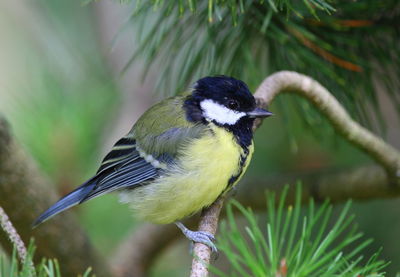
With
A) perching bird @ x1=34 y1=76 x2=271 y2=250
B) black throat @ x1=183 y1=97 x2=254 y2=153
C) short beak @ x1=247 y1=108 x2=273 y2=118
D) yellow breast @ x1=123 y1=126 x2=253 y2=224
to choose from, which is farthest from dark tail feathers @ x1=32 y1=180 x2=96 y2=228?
short beak @ x1=247 y1=108 x2=273 y2=118

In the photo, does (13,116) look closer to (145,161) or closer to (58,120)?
(58,120)

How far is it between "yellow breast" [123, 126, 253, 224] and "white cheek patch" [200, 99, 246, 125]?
0.02 m

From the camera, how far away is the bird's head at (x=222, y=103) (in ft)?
4.19

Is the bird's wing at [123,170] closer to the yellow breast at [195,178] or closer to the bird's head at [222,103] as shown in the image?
the yellow breast at [195,178]

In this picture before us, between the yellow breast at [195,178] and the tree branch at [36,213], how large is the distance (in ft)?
0.52

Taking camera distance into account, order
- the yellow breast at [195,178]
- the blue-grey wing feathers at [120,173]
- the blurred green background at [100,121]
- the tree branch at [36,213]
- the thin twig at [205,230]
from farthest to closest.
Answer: the blurred green background at [100,121], the blue-grey wing feathers at [120,173], the yellow breast at [195,178], the tree branch at [36,213], the thin twig at [205,230]

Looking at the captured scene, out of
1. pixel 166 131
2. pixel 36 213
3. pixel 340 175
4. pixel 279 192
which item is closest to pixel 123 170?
pixel 166 131

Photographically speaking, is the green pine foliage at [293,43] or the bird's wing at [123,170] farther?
the bird's wing at [123,170]

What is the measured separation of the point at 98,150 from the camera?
1587mm

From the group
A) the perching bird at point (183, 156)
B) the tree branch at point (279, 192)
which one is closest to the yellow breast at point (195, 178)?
the perching bird at point (183, 156)

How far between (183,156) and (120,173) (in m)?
0.18

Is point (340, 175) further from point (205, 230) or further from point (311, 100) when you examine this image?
point (205, 230)

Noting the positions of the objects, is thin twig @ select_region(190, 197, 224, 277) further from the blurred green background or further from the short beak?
the blurred green background

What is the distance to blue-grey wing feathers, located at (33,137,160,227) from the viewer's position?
4.46 ft
